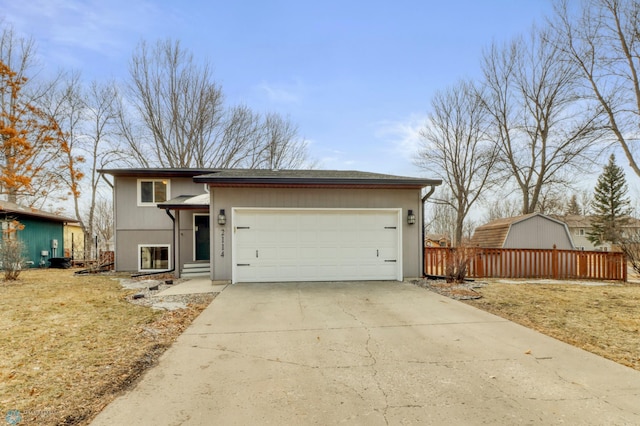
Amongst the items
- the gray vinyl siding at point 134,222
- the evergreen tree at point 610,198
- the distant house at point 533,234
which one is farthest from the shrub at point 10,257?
the evergreen tree at point 610,198

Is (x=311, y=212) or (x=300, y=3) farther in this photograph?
(x=300, y=3)

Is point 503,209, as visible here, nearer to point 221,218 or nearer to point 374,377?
point 221,218

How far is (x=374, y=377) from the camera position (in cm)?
324

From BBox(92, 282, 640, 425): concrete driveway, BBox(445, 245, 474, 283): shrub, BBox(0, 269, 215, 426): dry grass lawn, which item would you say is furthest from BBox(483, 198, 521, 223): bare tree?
BBox(0, 269, 215, 426): dry grass lawn

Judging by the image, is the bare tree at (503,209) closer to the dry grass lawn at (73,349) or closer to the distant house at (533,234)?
the distant house at (533,234)

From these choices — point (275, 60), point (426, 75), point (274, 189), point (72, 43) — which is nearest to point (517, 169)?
point (426, 75)

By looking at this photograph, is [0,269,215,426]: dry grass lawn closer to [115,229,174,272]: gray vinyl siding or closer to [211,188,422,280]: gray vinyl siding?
[211,188,422,280]: gray vinyl siding

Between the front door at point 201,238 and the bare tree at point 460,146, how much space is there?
1533 centimetres

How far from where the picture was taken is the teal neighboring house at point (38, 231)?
579 inches

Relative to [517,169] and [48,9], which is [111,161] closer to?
[48,9]

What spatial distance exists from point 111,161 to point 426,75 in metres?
17.7

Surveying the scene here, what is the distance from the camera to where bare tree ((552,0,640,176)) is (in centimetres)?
1347

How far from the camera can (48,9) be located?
10453 mm

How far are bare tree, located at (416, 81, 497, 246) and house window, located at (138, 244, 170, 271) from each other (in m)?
16.6
